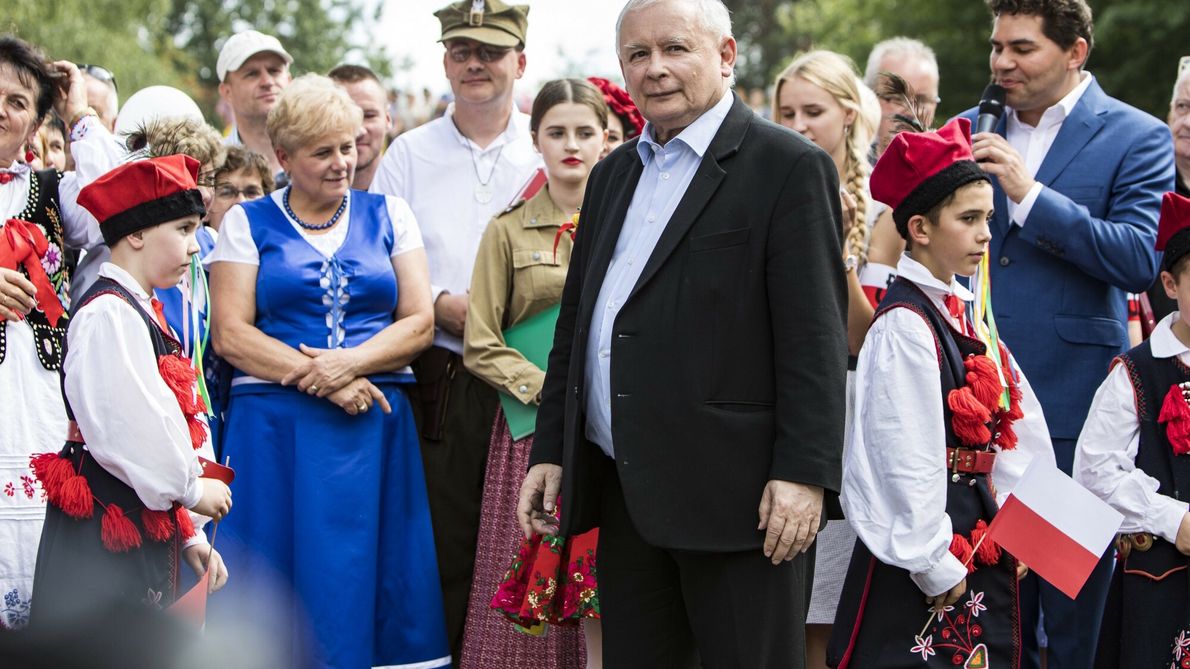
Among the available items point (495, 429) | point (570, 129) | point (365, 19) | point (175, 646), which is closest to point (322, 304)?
point (495, 429)

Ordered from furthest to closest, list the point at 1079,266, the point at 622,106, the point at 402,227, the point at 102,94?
the point at 102,94, the point at 622,106, the point at 402,227, the point at 1079,266

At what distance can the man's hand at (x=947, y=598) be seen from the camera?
3.76 metres

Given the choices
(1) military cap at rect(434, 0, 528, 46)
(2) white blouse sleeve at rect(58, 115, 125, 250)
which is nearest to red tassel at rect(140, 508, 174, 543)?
(2) white blouse sleeve at rect(58, 115, 125, 250)

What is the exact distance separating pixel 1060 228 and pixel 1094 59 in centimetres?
1583

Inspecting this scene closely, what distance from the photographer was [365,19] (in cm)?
4141

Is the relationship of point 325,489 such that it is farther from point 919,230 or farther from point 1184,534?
point 1184,534

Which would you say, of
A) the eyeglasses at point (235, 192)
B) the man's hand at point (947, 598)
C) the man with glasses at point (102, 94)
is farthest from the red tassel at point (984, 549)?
the man with glasses at point (102, 94)

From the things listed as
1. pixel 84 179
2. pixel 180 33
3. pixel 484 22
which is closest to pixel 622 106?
pixel 484 22

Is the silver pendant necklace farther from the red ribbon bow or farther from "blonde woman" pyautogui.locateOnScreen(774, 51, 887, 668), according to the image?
the red ribbon bow

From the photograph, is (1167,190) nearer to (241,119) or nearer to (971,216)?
(971,216)

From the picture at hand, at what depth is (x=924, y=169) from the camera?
4.03 m

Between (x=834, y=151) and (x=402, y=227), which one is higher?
(x=834, y=151)

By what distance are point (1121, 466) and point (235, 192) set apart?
11.4 feet

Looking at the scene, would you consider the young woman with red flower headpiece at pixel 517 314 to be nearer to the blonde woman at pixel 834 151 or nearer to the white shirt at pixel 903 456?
the blonde woman at pixel 834 151
